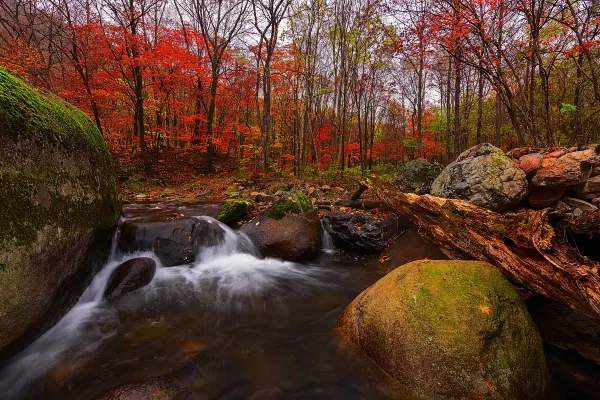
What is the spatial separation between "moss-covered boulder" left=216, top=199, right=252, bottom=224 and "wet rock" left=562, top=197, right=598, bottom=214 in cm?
686

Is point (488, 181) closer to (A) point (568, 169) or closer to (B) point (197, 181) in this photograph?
(A) point (568, 169)

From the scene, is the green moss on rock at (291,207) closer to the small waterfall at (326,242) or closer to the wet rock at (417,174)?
the small waterfall at (326,242)

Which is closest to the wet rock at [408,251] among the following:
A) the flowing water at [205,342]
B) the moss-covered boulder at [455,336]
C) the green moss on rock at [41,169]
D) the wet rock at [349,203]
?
the flowing water at [205,342]

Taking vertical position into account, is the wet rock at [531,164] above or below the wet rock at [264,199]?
above

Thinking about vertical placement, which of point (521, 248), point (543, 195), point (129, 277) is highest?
point (543, 195)

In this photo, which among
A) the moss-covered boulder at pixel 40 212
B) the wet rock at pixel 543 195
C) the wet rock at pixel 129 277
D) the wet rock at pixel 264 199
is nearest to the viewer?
the moss-covered boulder at pixel 40 212

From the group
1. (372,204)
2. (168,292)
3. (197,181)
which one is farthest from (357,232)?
(197,181)

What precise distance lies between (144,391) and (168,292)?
235cm

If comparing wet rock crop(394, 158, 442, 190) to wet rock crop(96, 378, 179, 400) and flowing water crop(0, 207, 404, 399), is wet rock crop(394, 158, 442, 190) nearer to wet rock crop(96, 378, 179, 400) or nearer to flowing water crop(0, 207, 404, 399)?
flowing water crop(0, 207, 404, 399)

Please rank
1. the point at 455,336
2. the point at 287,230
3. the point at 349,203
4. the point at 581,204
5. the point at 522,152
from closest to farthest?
the point at 455,336, the point at 581,204, the point at 522,152, the point at 287,230, the point at 349,203

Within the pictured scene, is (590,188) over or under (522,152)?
under

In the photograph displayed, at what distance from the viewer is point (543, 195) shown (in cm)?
505

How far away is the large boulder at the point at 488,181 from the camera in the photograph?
16.1 ft

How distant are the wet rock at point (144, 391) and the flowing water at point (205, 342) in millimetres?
146
